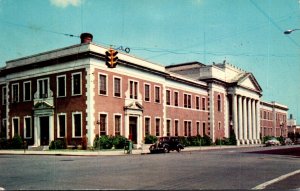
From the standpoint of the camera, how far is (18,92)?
4362 centimetres

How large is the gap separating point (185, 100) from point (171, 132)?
21.2 ft

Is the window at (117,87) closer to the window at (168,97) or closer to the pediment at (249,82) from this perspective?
the window at (168,97)

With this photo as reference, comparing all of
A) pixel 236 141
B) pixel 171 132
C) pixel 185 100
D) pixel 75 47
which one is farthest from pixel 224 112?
pixel 75 47

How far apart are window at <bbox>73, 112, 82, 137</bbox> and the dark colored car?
758cm

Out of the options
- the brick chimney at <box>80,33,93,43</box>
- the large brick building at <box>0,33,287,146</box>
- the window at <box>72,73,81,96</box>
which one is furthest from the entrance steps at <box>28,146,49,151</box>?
the brick chimney at <box>80,33,93,43</box>

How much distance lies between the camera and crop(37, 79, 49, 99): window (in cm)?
4056

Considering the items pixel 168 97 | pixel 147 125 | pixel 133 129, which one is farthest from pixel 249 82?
pixel 133 129

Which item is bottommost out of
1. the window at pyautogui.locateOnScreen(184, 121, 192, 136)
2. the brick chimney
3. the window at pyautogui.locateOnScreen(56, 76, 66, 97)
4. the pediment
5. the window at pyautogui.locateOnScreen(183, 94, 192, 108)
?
the window at pyautogui.locateOnScreen(184, 121, 192, 136)

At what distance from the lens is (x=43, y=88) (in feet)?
134

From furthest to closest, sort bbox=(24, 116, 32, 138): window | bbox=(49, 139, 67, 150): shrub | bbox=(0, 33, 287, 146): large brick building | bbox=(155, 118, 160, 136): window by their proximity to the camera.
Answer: bbox=(155, 118, 160, 136): window
bbox=(24, 116, 32, 138): window
bbox=(49, 139, 67, 150): shrub
bbox=(0, 33, 287, 146): large brick building

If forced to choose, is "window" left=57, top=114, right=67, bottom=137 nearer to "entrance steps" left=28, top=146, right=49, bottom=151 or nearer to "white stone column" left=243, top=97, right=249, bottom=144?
"entrance steps" left=28, top=146, right=49, bottom=151

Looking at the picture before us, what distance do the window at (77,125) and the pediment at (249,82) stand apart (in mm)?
35729

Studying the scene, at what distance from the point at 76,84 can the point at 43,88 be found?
4713mm

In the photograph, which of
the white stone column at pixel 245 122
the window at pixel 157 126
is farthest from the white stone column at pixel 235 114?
the window at pixel 157 126
